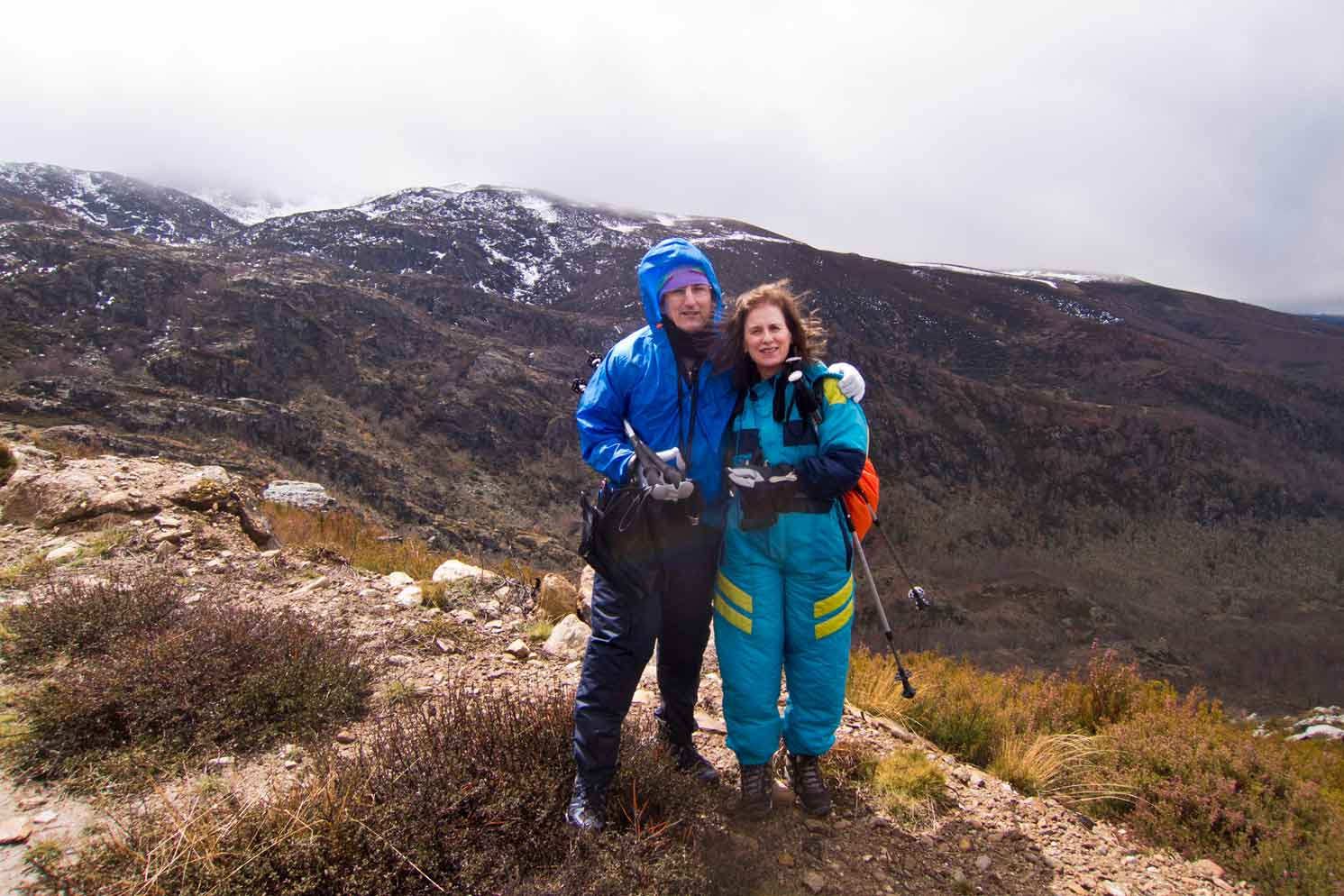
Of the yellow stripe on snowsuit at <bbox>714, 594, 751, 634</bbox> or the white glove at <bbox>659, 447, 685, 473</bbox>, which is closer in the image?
the white glove at <bbox>659, 447, 685, 473</bbox>

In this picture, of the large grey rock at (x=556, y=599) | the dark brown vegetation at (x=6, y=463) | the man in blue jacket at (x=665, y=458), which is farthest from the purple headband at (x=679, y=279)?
the dark brown vegetation at (x=6, y=463)

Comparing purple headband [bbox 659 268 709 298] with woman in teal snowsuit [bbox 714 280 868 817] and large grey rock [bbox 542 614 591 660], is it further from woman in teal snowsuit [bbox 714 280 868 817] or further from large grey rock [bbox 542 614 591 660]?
large grey rock [bbox 542 614 591 660]

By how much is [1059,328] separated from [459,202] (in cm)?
5980

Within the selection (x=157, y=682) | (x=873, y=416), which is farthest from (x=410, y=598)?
(x=873, y=416)

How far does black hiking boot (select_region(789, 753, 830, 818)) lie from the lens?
7.81 feet

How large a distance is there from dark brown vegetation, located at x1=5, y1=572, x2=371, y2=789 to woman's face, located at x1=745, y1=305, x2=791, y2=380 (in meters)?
2.33

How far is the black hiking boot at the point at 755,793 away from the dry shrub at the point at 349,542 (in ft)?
12.8

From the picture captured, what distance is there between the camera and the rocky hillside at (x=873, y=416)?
22.2m

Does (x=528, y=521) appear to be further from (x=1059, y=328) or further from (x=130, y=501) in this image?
(x=1059, y=328)

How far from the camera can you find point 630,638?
2107 mm

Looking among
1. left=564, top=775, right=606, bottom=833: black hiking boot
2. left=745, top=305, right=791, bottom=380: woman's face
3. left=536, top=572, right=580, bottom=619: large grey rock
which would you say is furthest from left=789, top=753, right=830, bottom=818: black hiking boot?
left=536, top=572, right=580, bottom=619: large grey rock

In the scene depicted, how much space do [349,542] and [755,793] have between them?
19.2ft

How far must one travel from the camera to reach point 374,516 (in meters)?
19.1

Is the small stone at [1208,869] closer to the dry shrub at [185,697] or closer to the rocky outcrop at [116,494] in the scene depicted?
the dry shrub at [185,697]
